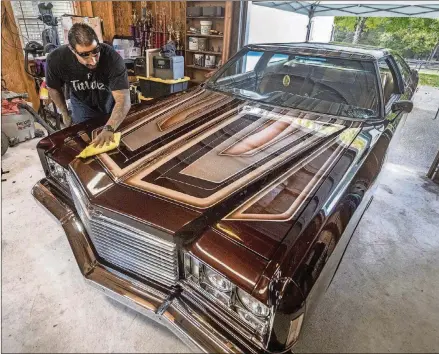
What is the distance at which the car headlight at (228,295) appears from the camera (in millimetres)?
936

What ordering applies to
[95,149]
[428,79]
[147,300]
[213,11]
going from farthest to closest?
[213,11] < [428,79] < [95,149] < [147,300]

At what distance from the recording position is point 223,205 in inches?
44.2

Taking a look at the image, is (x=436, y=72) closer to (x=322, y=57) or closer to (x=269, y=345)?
(x=322, y=57)

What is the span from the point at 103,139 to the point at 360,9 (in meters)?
5.36

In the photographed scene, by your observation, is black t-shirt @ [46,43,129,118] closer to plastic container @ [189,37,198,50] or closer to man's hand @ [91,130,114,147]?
man's hand @ [91,130,114,147]

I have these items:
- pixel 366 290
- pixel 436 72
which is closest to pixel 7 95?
pixel 366 290

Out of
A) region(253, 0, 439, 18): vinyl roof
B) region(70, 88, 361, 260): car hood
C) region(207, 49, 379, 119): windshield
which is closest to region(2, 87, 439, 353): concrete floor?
region(70, 88, 361, 260): car hood

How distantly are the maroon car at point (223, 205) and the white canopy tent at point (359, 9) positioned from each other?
2.84 meters

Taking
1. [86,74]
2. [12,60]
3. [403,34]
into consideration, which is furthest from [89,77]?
[403,34]

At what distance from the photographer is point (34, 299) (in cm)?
146

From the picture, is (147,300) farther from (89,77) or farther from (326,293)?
(89,77)

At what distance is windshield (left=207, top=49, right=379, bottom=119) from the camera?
77.9 inches

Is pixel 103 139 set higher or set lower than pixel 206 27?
lower

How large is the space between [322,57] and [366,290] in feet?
5.72
